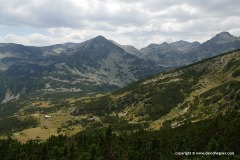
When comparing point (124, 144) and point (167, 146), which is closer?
point (167, 146)

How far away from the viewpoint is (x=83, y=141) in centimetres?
13100

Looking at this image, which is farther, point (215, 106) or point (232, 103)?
point (215, 106)

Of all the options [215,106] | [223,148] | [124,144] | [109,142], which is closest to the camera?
[109,142]

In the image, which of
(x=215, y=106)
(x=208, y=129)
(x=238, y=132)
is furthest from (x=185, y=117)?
(x=238, y=132)

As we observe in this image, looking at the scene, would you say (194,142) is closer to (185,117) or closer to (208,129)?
(208,129)

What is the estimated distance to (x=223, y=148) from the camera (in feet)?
303

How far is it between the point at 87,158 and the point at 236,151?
222ft

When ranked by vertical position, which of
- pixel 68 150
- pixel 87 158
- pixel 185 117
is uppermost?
pixel 87 158

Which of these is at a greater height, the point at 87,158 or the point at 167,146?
the point at 87,158

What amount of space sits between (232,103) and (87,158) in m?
152

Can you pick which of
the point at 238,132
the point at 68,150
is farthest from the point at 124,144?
the point at 68,150

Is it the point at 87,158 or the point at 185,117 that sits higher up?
the point at 87,158

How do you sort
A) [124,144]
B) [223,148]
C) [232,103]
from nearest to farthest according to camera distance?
[223,148], [124,144], [232,103]

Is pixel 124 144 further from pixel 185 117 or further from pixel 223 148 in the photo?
pixel 185 117
